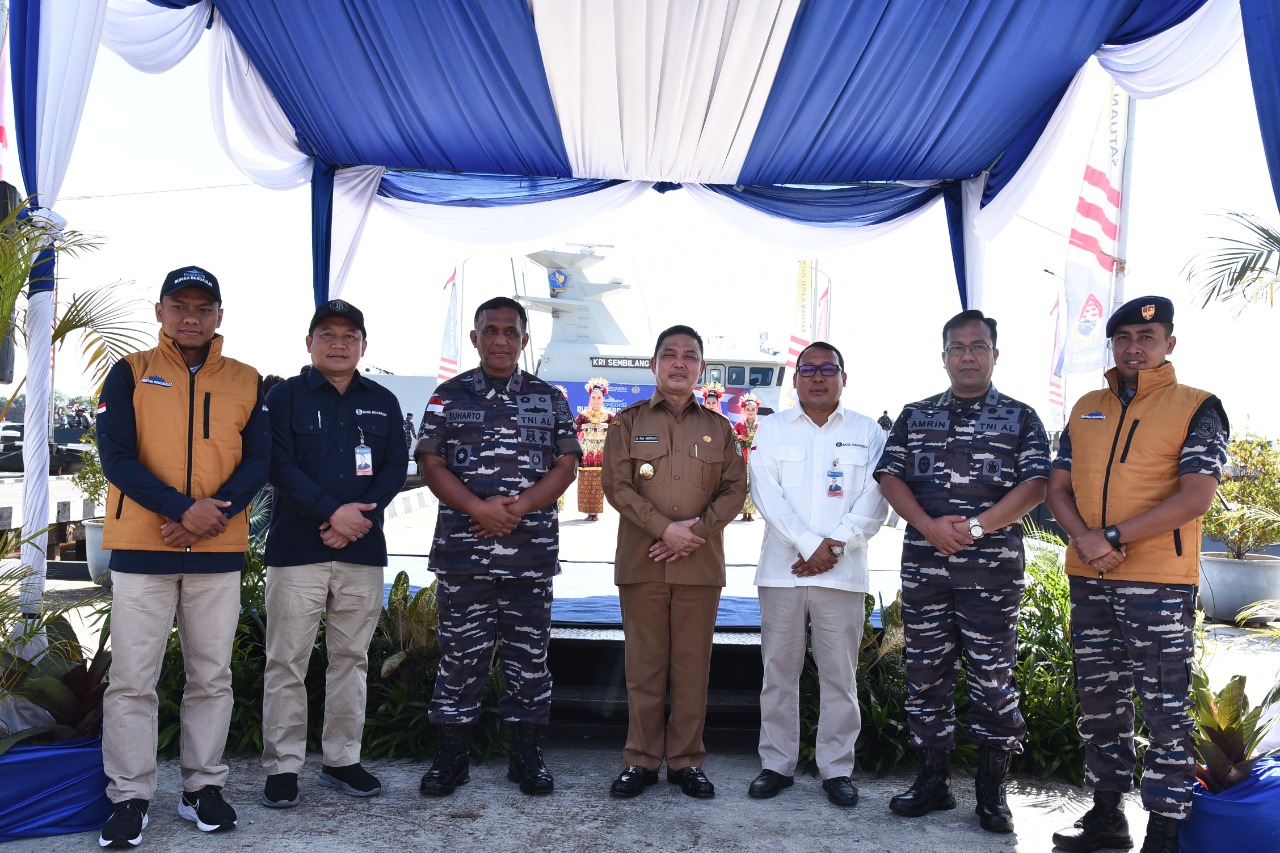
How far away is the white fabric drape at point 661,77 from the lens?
3574 millimetres

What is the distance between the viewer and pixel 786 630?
3.10 metres

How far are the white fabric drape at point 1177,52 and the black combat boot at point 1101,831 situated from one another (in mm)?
2554

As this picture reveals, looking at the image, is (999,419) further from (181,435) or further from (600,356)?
(600,356)

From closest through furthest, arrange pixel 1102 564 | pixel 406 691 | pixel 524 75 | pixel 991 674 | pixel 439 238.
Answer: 1. pixel 1102 564
2. pixel 991 674
3. pixel 406 691
4. pixel 524 75
5. pixel 439 238

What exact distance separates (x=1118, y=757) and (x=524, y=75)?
12.0 ft

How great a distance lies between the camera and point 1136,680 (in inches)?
102

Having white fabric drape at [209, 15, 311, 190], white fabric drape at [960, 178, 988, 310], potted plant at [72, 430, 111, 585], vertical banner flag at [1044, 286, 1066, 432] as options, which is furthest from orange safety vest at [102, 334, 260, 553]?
vertical banner flag at [1044, 286, 1066, 432]

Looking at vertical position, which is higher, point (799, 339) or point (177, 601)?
point (799, 339)

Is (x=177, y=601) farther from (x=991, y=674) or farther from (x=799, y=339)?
(x=799, y=339)

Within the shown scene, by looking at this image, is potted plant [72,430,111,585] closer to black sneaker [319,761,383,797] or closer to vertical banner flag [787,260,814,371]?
black sneaker [319,761,383,797]

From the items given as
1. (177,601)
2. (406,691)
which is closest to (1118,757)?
(406,691)

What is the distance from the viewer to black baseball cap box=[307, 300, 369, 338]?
9.86 ft

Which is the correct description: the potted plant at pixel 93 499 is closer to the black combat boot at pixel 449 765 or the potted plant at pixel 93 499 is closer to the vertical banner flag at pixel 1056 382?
the black combat boot at pixel 449 765

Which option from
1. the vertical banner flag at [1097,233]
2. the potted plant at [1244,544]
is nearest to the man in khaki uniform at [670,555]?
the vertical banner flag at [1097,233]
